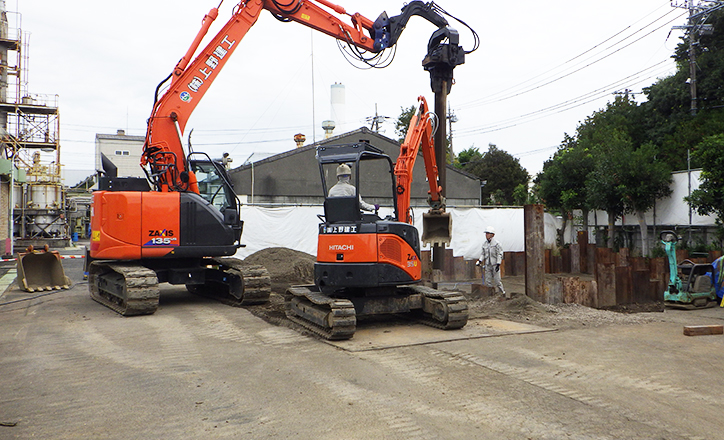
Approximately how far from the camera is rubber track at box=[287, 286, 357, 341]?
6.89 metres

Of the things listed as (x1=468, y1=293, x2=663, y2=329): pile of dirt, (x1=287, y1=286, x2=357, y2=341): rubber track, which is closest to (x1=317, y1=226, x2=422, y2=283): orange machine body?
(x1=287, y1=286, x2=357, y2=341): rubber track

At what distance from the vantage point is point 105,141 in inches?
1946

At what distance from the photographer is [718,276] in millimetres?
10891

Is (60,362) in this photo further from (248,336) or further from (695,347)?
(695,347)

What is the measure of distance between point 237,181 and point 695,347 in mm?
18705

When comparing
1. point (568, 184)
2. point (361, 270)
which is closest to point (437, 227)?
point (361, 270)

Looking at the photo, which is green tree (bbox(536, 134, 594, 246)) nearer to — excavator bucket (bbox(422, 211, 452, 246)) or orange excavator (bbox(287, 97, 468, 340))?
excavator bucket (bbox(422, 211, 452, 246))

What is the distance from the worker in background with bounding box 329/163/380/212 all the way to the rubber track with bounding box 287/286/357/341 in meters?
1.29

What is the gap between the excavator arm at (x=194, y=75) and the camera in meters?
10.1

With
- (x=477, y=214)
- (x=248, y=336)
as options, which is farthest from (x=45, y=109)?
(x=248, y=336)

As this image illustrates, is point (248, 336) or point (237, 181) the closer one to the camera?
point (248, 336)

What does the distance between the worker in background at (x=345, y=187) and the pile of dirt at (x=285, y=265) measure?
543cm

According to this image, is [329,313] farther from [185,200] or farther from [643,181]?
[643,181]

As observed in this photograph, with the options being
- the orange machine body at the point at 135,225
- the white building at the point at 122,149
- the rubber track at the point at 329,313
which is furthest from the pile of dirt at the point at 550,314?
the white building at the point at 122,149
